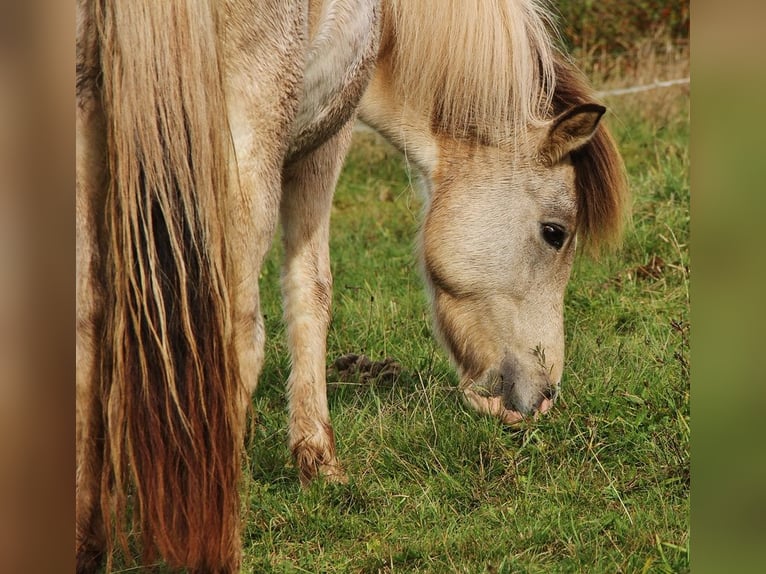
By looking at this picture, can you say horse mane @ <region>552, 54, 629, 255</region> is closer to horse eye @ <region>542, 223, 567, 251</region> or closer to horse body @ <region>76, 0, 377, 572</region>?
horse eye @ <region>542, 223, 567, 251</region>

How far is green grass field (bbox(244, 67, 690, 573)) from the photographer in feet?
7.74

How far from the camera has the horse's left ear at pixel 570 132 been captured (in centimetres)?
249

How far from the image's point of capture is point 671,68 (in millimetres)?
3039

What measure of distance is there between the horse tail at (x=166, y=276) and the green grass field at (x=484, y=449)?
371mm

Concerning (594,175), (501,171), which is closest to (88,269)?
(501,171)

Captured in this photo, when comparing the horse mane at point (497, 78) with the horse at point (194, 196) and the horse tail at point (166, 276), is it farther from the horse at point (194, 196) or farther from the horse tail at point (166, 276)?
the horse tail at point (166, 276)

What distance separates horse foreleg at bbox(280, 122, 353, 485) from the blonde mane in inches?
10.1

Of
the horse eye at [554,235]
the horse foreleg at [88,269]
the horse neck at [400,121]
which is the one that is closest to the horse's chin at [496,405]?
the horse eye at [554,235]

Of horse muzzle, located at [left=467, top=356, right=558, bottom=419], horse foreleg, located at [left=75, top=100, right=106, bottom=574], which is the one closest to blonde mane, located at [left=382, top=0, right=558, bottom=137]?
horse muzzle, located at [left=467, top=356, right=558, bottom=419]

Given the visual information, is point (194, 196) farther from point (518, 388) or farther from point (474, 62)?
point (518, 388)

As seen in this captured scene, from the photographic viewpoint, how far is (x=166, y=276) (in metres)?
1.99

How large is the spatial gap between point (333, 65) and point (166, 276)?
2.07 feet

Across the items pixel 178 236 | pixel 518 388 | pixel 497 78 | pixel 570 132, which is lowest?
pixel 518 388
